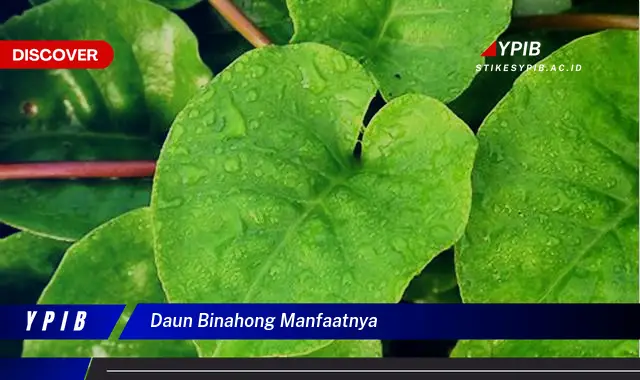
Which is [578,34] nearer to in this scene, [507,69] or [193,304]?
[507,69]

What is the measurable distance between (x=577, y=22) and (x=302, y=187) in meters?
0.40

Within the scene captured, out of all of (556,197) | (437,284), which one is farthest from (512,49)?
(437,284)

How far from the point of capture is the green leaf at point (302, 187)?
0.93 metres

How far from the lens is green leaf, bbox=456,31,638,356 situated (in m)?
0.99

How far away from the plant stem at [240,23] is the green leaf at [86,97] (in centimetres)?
5

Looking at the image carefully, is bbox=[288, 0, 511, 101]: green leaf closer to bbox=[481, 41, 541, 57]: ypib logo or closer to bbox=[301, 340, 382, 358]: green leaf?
bbox=[481, 41, 541, 57]: ypib logo

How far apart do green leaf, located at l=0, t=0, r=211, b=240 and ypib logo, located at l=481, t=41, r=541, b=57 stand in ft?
1.15

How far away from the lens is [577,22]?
1.01m

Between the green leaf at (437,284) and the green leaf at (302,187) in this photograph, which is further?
the green leaf at (437,284)

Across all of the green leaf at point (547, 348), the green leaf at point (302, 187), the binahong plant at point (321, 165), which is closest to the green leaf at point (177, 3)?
the binahong plant at point (321, 165)

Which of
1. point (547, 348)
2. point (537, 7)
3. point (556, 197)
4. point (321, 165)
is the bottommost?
point (547, 348)

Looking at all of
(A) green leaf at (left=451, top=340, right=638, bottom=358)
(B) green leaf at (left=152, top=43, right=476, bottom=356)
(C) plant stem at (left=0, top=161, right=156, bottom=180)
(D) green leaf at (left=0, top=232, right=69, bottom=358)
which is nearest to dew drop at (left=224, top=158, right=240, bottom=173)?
(B) green leaf at (left=152, top=43, right=476, bottom=356)

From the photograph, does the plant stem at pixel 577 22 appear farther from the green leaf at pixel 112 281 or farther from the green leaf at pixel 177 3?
the green leaf at pixel 112 281

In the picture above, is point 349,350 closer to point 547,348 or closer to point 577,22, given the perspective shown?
point 547,348
